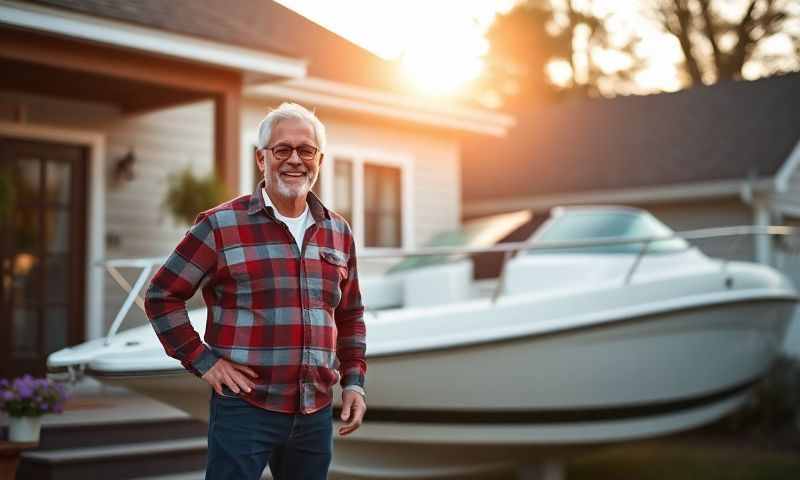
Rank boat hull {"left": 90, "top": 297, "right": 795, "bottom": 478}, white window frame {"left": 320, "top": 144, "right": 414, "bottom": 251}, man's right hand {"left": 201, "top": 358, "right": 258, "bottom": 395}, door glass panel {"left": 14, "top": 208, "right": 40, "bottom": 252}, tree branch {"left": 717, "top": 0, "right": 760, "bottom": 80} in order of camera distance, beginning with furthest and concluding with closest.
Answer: tree branch {"left": 717, "top": 0, "right": 760, "bottom": 80} → white window frame {"left": 320, "top": 144, "right": 414, "bottom": 251} → door glass panel {"left": 14, "top": 208, "right": 40, "bottom": 252} → boat hull {"left": 90, "top": 297, "right": 795, "bottom": 478} → man's right hand {"left": 201, "top": 358, "right": 258, "bottom": 395}

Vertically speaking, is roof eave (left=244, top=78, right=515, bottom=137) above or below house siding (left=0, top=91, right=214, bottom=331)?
above

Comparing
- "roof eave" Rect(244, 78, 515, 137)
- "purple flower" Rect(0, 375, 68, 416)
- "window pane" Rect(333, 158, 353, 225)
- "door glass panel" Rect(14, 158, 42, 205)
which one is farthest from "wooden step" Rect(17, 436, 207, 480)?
"window pane" Rect(333, 158, 353, 225)

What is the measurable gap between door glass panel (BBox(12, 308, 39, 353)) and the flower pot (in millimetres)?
3694

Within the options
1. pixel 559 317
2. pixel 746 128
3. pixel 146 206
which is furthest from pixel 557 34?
pixel 559 317

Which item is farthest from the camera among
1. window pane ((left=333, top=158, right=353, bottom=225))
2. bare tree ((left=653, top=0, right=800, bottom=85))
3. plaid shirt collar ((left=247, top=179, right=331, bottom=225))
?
bare tree ((left=653, top=0, right=800, bottom=85))

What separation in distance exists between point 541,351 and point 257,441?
3.59m

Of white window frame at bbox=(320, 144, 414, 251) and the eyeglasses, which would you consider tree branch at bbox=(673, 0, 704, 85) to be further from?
the eyeglasses

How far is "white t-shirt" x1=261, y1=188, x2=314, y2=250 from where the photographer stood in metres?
2.66

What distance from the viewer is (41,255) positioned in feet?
26.6

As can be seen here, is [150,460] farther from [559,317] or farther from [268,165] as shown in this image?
[268,165]

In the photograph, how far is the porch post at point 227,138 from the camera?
7.65 m

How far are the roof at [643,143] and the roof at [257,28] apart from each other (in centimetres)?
407

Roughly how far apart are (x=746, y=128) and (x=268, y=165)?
12.6 m

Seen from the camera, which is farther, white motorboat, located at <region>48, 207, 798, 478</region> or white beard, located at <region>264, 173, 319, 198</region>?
white motorboat, located at <region>48, 207, 798, 478</region>
